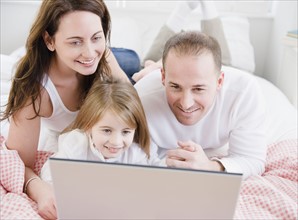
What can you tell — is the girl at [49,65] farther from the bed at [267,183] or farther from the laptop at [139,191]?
the laptop at [139,191]

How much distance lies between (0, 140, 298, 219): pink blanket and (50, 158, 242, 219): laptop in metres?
0.29

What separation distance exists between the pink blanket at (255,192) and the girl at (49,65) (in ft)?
0.17

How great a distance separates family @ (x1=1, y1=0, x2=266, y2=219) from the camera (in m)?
1.14

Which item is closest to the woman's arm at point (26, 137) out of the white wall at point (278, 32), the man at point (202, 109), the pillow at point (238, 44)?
the man at point (202, 109)

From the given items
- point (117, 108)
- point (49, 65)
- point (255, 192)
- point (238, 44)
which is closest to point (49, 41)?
point (49, 65)

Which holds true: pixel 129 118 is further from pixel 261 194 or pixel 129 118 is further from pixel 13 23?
pixel 13 23

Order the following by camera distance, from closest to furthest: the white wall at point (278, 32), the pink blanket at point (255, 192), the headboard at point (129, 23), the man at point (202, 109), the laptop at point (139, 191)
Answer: the laptop at point (139, 191), the pink blanket at point (255, 192), the man at point (202, 109), the white wall at point (278, 32), the headboard at point (129, 23)

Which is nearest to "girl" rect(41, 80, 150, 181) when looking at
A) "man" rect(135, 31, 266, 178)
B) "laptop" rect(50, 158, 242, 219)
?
"man" rect(135, 31, 266, 178)

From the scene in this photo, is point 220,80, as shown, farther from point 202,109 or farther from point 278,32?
point 278,32

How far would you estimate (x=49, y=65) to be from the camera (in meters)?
1.28

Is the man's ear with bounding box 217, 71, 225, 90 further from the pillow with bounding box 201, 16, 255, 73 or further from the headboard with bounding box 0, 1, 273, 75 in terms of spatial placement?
the headboard with bounding box 0, 1, 273, 75

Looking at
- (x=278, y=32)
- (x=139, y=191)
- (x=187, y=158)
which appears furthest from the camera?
(x=278, y=32)

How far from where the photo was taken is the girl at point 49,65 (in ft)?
3.76

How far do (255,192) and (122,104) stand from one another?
480 mm
